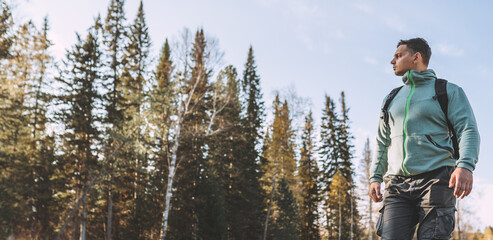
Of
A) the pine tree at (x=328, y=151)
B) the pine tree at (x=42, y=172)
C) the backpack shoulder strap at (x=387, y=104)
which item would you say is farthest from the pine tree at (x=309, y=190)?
the backpack shoulder strap at (x=387, y=104)

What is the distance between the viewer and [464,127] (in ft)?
7.48

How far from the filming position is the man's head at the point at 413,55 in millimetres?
2639

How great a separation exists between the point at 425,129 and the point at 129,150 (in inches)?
741

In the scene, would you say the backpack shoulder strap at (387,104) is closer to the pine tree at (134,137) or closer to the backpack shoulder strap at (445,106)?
the backpack shoulder strap at (445,106)

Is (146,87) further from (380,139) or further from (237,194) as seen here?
(380,139)

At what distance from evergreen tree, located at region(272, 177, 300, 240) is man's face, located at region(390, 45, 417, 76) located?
78.5 ft

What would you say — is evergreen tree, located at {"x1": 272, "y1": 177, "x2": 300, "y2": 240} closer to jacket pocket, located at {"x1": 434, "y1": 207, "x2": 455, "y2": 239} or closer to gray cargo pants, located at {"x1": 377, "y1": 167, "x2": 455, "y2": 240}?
gray cargo pants, located at {"x1": 377, "y1": 167, "x2": 455, "y2": 240}

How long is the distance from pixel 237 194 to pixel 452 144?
22947mm

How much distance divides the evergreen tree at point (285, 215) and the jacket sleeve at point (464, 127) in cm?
2414

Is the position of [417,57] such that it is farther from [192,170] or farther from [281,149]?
[281,149]

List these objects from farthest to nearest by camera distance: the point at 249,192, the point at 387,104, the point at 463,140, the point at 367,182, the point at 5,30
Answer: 1. the point at 367,182
2. the point at 249,192
3. the point at 5,30
4. the point at 387,104
5. the point at 463,140

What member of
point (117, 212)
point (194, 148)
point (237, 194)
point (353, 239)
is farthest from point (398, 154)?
point (353, 239)

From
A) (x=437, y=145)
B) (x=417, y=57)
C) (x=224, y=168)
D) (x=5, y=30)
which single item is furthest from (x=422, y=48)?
(x=224, y=168)

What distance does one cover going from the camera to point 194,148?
22609mm
